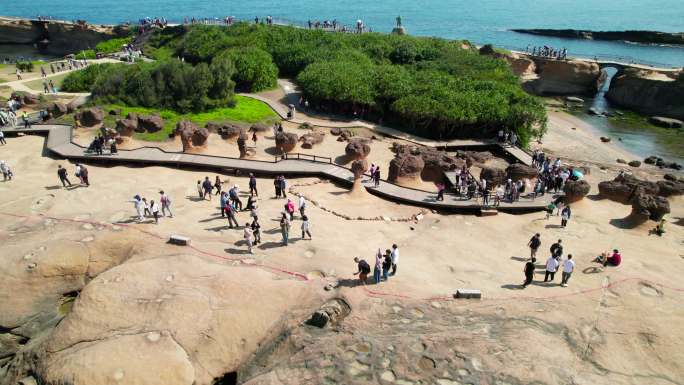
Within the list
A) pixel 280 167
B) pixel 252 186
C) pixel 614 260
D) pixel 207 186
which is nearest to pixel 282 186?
pixel 252 186

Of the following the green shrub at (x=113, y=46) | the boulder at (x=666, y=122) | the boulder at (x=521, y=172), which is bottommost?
the boulder at (x=666, y=122)

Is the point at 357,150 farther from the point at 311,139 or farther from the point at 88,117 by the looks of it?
the point at 88,117

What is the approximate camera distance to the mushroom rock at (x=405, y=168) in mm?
33469

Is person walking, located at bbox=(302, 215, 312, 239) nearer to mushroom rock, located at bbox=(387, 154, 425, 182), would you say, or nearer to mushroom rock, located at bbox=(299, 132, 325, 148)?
mushroom rock, located at bbox=(387, 154, 425, 182)

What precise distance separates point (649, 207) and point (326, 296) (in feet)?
74.8

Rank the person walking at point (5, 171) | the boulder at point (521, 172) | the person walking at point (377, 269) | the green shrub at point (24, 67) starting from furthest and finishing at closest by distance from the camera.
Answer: the green shrub at point (24, 67) < the boulder at point (521, 172) < the person walking at point (5, 171) < the person walking at point (377, 269)

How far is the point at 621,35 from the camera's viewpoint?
375 feet

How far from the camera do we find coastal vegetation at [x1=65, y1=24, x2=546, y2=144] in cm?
4619

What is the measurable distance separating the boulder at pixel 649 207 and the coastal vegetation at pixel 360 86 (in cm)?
1712

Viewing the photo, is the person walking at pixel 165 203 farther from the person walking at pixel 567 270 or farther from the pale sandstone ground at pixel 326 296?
the person walking at pixel 567 270

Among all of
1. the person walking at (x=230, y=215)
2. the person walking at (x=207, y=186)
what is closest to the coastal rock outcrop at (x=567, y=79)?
the person walking at (x=207, y=186)

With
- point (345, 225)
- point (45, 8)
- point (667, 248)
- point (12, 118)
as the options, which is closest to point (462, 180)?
point (345, 225)

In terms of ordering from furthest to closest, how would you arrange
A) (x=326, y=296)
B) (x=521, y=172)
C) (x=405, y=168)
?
1. (x=521, y=172)
2. (x=405, y=168)
3. (x=326, y=296)

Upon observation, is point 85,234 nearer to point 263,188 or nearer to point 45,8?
point 263,188
